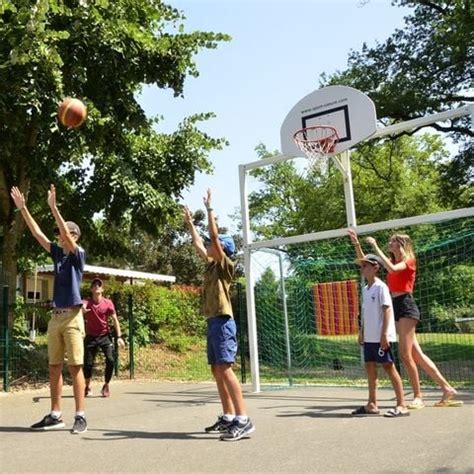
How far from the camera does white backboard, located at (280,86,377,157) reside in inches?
392

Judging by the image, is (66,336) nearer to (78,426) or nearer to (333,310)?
(78,426)

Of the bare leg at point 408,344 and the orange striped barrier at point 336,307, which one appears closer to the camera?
the bare leg at point 408,344

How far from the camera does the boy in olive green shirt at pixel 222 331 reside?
5.93 m

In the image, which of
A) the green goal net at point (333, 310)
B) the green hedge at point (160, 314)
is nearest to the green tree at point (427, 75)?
the green goal net at point (333, 310)

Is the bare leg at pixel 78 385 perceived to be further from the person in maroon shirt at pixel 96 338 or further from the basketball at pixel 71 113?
the person in maroon shirt at pixel 96 338

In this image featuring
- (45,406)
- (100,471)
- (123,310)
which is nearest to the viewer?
(100,471)

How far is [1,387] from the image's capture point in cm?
1134

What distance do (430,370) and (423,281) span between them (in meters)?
7.65

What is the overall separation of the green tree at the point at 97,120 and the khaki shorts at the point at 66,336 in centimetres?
480

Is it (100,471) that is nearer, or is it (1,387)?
(100,471)

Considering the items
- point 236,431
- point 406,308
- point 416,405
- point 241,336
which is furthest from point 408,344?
point 241,336

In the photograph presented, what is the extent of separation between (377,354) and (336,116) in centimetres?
455

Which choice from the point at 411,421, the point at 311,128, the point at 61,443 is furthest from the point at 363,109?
the point at 61,443

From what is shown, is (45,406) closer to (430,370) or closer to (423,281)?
(430,370)
